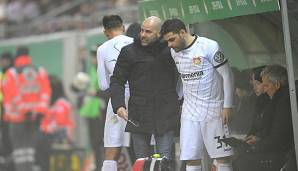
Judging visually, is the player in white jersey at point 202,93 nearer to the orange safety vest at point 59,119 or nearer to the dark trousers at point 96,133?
the dark trousers at point 96,133

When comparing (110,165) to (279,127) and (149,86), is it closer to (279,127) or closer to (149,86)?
(149,86)

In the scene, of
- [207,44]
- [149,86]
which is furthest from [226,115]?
[149,86]

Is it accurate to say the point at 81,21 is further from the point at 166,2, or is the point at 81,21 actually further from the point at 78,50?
the point at 166,2

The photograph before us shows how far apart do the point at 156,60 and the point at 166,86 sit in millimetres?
265

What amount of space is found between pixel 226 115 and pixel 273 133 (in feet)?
1.45

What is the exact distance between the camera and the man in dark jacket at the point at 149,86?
301 inches

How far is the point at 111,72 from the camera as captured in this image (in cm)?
811

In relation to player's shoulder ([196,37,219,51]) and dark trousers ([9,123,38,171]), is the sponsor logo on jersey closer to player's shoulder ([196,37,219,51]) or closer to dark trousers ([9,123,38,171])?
player's shoulder ([196,37,219,51])

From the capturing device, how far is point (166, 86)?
771cm

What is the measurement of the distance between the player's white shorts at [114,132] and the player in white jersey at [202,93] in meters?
0.90

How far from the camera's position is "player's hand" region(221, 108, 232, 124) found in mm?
7387

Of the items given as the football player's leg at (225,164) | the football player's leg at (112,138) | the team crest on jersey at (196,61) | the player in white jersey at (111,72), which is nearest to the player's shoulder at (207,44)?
the team crest on jersey at (196,61)

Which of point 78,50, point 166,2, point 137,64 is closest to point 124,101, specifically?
point 137,64

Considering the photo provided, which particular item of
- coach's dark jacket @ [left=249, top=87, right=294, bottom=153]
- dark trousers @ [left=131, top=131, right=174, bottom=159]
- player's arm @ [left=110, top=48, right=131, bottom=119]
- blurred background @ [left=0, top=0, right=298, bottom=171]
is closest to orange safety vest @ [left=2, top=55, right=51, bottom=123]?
blurred background @ [left=0, top=0, right=298, bottom=171]
